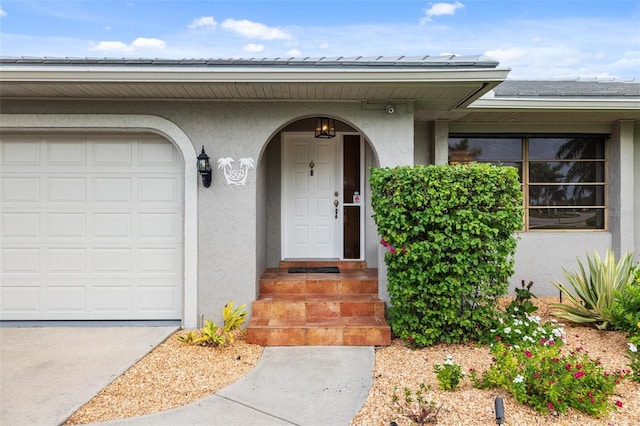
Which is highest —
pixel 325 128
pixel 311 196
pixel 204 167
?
pixel 325 128

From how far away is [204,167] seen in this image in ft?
14.6

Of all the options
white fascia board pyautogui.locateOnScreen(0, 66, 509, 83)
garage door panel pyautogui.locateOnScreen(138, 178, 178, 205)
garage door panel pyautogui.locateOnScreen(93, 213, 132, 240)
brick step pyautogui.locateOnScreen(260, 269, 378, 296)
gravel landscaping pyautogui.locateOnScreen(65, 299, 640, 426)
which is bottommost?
gravel landscaping pyautogui.locateOnScreen(65, 299, 640, 426)

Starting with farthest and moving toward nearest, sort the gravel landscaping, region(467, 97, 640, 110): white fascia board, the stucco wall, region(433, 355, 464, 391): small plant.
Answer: region(467, 97, 640, 110): white fascia board → the stucco wall → region(433, 355, 464, 391): small plant → the gravel landscaping

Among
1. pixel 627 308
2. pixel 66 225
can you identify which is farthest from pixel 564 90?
pixel 66 225

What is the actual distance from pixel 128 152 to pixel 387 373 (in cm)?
419

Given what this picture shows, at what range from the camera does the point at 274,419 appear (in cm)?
273

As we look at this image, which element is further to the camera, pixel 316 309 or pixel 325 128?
pixel 325 128

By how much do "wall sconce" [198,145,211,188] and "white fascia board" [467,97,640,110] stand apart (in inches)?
149

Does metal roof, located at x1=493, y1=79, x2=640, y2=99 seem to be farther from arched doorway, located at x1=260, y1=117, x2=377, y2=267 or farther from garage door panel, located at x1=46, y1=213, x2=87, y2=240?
garage door panel, located at x1=46, y1=213, x2=87, y2=240

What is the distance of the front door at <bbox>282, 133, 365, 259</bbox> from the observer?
19.9 ft

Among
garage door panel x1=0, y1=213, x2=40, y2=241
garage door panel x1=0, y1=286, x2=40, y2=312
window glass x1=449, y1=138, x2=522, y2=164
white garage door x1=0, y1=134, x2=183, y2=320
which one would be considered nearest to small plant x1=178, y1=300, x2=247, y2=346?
white garage door x1=0, y1=134, x2=183, y2=320

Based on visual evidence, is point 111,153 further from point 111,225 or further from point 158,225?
point 158,225

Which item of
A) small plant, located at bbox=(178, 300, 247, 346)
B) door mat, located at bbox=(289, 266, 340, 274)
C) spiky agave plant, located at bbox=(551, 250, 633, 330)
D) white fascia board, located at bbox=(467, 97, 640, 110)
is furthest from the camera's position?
door mat, located at bbox=(289, 266, 340, 274)

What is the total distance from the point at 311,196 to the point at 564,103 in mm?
4010
